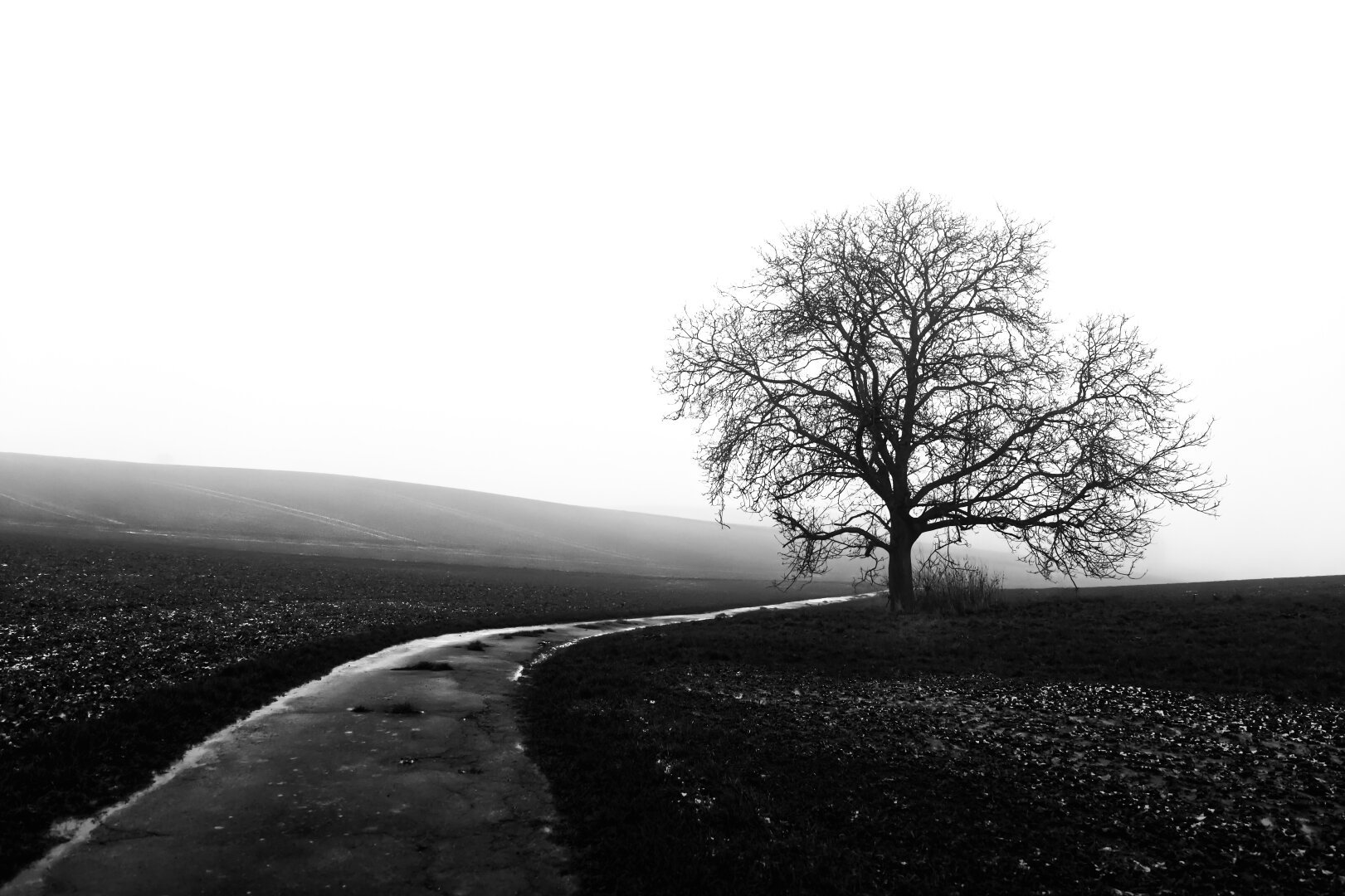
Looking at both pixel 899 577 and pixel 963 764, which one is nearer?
pixel 963 764

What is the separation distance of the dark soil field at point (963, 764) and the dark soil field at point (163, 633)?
695 cm

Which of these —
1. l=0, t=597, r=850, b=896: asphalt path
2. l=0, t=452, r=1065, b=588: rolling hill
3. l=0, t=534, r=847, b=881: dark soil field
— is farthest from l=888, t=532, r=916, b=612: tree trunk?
l=0, t=452, r=1065, b=588: rolling hill

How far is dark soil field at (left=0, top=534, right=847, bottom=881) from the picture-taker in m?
11.0

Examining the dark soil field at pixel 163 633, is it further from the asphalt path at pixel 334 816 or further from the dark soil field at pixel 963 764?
the dark soil field at pixel 963 764

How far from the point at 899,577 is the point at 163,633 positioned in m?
27.9

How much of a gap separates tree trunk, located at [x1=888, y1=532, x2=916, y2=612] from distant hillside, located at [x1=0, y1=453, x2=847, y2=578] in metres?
49.1

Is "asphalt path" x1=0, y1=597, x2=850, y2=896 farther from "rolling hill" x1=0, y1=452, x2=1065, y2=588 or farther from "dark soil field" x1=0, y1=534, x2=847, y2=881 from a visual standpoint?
"rolling hill" x1=0, y1=452, x2=1065, y2=588

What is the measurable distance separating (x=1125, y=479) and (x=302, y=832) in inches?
1118

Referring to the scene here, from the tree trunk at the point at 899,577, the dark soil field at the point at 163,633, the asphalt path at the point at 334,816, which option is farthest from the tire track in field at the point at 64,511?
the tree trunk at the point at 899,577

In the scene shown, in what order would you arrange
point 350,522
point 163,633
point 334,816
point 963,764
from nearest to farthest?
point 334,816
point 963,764
point 163,633
point 350,522

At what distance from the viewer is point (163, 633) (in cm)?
2195

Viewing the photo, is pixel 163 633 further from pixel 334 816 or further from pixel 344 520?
pixel 344 520

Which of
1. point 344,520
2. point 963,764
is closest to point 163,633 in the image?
point 963,764

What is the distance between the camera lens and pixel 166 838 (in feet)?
29.3
